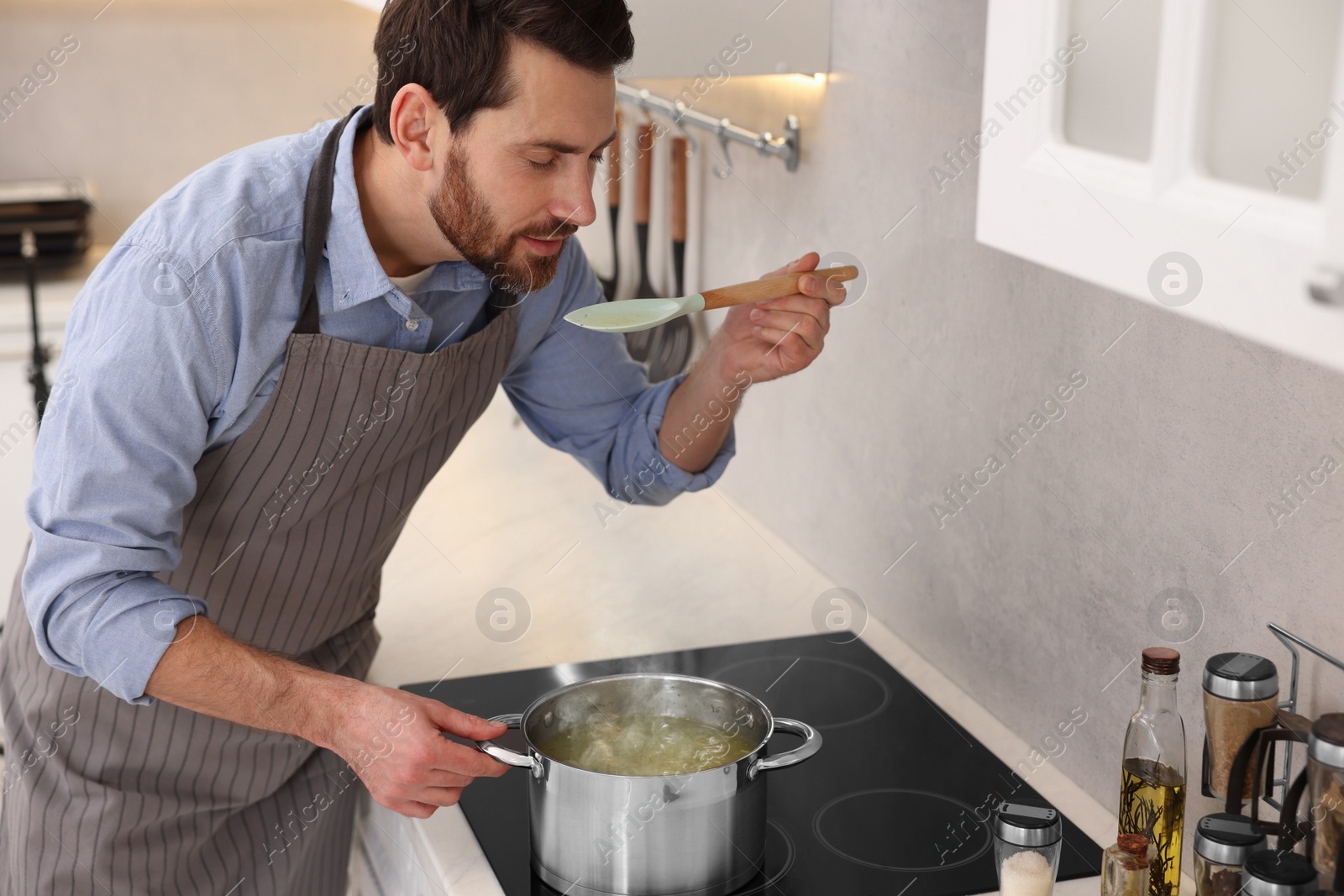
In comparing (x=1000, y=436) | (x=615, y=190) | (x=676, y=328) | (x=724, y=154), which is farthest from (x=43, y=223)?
(x=1000, y=436)

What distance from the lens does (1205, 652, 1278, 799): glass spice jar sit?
0.84 meters

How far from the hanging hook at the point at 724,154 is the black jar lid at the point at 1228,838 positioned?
3.49ft

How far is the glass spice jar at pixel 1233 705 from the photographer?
33.2 inches

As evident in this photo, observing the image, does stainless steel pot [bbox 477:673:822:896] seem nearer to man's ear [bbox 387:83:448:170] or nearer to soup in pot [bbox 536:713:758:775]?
soup in pot [bbox 536:713:758:775]

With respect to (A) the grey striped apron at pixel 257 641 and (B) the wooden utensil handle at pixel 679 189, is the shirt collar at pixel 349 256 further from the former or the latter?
(B) the wooden utensil handle at pixel 679 189

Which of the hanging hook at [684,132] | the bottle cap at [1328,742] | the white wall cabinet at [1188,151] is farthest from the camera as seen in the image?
the hanging hook at [684,132]

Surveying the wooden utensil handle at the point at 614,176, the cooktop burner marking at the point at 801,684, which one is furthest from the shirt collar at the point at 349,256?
the wooden utensil handle at the point at 614,176

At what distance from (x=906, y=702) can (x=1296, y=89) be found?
0.86 metres

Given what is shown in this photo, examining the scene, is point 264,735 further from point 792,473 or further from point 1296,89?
point 1296,89

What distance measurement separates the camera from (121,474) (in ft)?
3.19

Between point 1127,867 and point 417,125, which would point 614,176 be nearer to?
point 417,125

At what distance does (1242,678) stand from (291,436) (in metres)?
0.77

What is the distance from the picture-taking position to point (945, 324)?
1303 millimetres

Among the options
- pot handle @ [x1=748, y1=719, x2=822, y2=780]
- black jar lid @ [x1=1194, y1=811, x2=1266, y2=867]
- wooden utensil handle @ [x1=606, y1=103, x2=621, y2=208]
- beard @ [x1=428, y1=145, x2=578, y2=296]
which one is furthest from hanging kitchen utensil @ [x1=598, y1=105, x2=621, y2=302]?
black jar lid @ [x1=1194, y1=811, x2=1266, y2=867]
